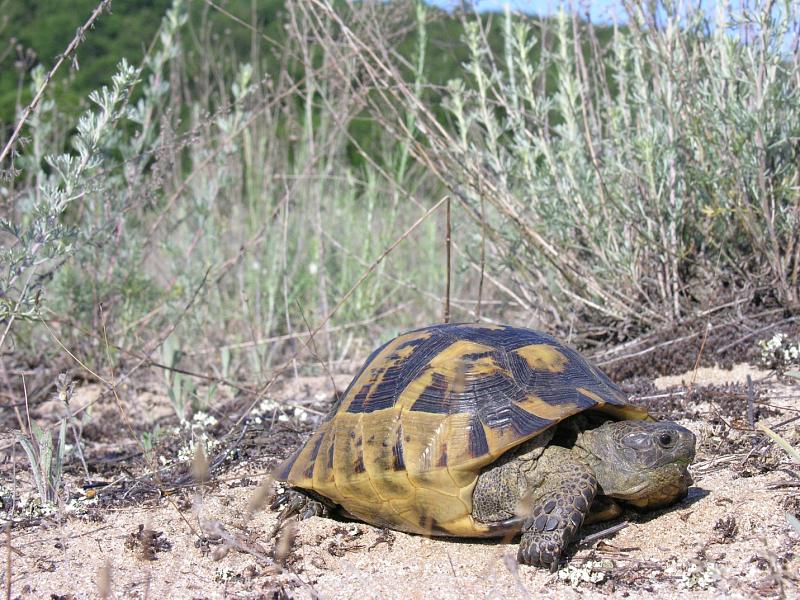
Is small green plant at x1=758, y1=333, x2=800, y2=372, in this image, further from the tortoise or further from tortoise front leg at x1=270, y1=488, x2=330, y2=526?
tortoise front leg at x1=270, y1=488, x2=330, y2=526

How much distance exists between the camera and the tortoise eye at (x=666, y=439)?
2770mm

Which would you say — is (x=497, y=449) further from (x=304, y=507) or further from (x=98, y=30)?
(x=98, y=30)

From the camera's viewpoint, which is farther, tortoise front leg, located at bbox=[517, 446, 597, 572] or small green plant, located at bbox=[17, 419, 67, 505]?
small green plant, located at bbox=[17, 419, 67, 505]

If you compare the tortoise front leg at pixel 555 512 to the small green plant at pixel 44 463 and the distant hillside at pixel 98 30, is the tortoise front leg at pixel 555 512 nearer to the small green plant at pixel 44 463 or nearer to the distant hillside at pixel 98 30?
the small green plant at pixel 44 463

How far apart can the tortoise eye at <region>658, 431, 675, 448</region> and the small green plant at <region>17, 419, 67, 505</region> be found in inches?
86.0

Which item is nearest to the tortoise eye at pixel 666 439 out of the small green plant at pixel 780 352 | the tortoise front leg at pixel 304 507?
the tortoise front leg at pixel 304 507

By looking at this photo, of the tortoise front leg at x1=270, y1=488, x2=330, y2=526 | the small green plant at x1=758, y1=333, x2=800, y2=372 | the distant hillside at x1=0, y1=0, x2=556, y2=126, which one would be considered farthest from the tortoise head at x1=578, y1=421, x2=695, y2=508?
the distant hillside at x1=0, y1=0, x2=556, y2=126

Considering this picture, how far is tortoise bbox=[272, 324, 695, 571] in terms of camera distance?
2.75 metres

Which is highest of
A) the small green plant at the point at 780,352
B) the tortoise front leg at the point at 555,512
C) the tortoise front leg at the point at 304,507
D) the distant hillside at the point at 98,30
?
the distant hillside at the point at 98,30

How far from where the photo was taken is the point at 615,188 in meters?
4.79

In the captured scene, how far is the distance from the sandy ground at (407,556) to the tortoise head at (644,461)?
0.38 feet

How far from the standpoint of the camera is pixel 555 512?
104 inches

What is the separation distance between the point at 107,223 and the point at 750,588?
3561 millimetres

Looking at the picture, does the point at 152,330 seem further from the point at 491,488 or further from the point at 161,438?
the point at 491,488
